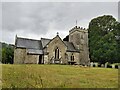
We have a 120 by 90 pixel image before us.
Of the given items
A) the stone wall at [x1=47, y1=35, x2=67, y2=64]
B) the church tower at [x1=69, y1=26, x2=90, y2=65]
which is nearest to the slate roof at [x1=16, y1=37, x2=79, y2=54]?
the stone wall at [x1=47, y1=35, x2=67, y2=64]

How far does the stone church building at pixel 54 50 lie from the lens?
45.6 meters

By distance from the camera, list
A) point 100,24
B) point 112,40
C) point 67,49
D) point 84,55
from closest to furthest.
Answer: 1. point 67,49
2. point 84,55
3. point 112,40
4. point 100,24

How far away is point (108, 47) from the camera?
54625mm

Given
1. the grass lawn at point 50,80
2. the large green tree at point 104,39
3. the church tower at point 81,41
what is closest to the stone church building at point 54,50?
the church tower at point 81,41

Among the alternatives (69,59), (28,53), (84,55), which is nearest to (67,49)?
(69,59)

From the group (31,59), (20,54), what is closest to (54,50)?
(31,59)

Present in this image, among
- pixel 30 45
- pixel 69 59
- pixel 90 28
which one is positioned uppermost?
pixel 90 28

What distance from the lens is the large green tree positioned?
54.2m

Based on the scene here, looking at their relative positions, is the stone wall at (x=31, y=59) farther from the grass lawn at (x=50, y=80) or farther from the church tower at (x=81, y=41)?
the grass lawn at (x=50, y=80)

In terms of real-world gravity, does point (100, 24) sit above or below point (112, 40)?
above

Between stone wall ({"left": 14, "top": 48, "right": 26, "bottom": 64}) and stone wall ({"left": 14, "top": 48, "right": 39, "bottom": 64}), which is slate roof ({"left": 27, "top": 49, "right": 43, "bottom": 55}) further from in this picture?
stone wall ({"left": 14, "top": 48, "right": 26, "bottom": 64})

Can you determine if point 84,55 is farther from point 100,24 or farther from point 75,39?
point 100,24

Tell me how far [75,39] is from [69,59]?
19.0ft

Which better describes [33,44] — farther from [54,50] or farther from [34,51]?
[54,50]
